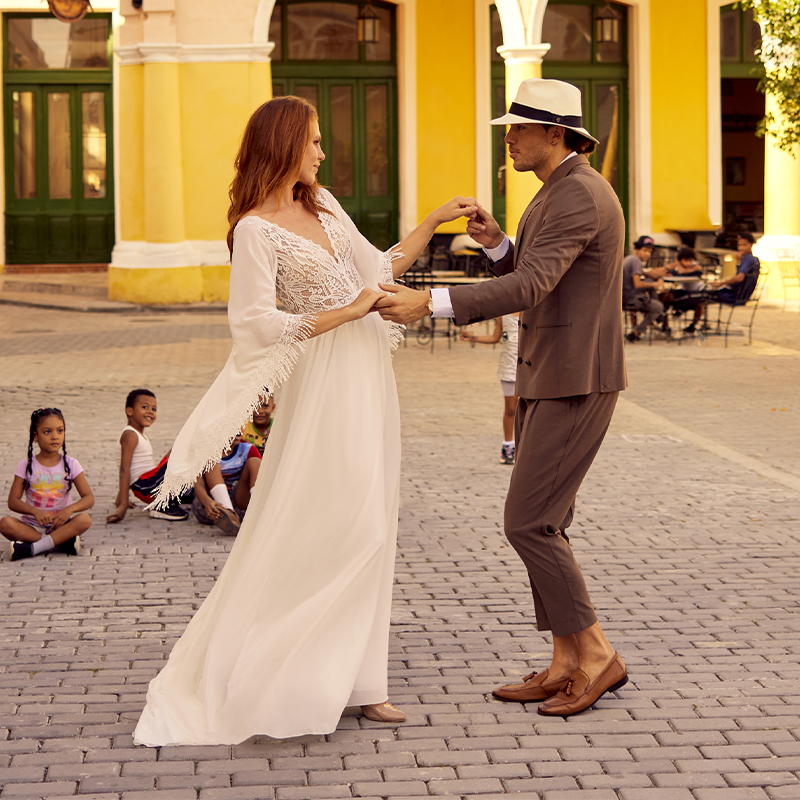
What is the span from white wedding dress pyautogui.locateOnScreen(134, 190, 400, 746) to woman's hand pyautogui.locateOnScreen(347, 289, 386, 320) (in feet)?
0.52

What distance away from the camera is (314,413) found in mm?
4062

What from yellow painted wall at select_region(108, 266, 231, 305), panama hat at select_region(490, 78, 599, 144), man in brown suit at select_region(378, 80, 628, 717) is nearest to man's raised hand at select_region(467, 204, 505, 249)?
man in brown suit at select_region(378, 80, 628, 717)

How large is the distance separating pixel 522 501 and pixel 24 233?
2041 centimetres

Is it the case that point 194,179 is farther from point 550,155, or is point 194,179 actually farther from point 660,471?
point 550,155

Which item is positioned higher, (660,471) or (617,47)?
(617,47)

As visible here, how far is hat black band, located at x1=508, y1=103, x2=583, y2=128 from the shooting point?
4133 mm

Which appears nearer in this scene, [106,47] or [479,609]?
[479,609]

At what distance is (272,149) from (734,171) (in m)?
29.6

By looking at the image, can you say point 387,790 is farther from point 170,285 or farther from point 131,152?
point 131,152

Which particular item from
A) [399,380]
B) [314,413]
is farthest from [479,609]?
[399,380]

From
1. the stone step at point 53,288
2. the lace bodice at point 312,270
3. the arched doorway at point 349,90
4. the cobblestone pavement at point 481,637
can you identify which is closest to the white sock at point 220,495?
the cobblestone pavement at point 481,637

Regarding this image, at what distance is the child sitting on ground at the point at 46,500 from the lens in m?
6.30

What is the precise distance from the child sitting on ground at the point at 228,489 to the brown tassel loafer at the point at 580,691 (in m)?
2.71

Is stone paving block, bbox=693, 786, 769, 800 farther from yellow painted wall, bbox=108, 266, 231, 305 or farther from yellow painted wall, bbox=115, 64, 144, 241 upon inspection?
yellow painted wall, bbox=115, 64, 144, 241
